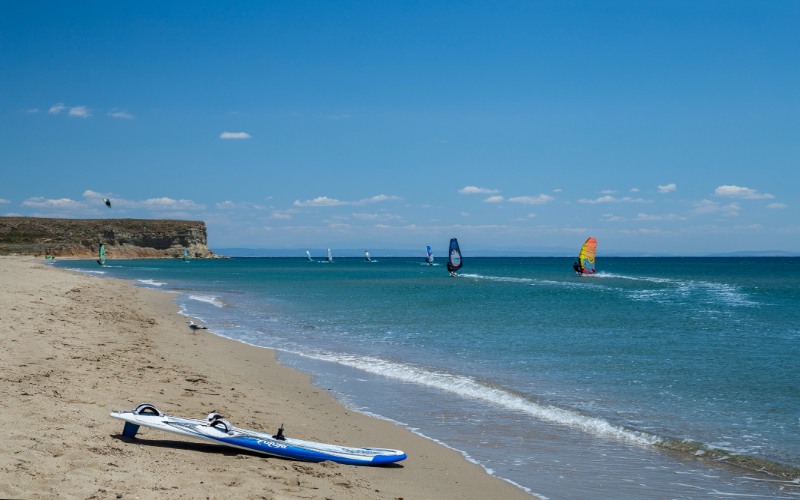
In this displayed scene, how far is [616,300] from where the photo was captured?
34.3 m

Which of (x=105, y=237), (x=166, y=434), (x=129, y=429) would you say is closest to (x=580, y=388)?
(x=166, y=434)

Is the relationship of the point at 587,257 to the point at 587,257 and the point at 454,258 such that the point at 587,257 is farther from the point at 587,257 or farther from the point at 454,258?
the point at 454,258

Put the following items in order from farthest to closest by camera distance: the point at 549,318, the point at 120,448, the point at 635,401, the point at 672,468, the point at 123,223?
the point at 123,223 → the point at 549,318 → the point at 635,401 → the point at 672,468 → the point at 120,448

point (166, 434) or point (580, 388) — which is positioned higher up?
point (166, 434)

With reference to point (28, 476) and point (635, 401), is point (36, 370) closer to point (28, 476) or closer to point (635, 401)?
point (28, 476)

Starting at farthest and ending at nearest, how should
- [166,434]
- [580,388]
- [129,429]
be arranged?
[580,388]
[166,434]
[129,429]

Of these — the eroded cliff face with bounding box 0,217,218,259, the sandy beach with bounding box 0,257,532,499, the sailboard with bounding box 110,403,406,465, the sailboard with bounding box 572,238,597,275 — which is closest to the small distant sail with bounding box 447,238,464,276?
the sailboard with bounding box 572,238,597,275

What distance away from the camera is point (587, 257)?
68.4 metres

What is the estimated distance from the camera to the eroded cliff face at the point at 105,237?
115688 millimetres

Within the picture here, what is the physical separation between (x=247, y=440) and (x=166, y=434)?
974 mm

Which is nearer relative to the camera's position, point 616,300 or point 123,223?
point 616,300

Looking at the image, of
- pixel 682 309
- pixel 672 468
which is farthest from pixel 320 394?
pixel 682 309

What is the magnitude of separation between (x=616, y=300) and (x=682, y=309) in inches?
210

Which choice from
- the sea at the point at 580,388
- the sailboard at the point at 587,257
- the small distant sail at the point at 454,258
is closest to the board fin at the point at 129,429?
the sea at the point at 580,388
